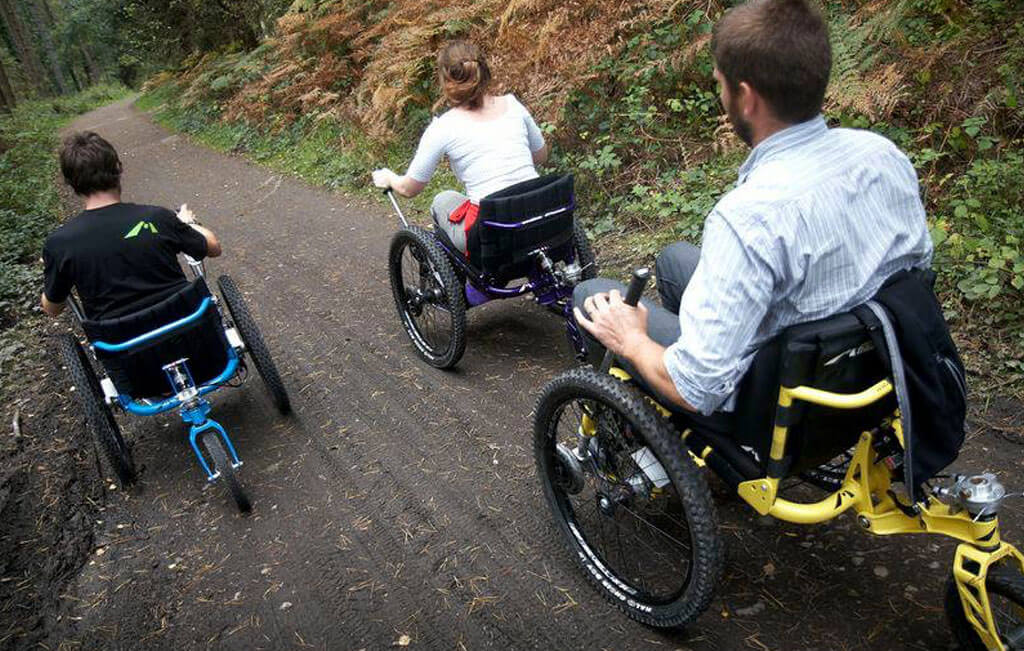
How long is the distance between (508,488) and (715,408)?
5.09 feet

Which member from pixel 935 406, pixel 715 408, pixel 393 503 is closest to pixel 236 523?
pixel 393 503

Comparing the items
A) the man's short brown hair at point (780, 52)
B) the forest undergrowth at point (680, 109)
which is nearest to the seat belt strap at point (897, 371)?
the man's short brown hair at point (780, 52)

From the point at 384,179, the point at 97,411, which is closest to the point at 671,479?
the point at 384,179

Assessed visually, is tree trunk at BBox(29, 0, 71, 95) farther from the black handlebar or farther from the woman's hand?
the black handlebar

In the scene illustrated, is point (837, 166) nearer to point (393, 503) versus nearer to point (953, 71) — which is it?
point (393, 503)

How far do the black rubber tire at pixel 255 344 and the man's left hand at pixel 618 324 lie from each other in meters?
2.34

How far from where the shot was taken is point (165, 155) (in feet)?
42.8

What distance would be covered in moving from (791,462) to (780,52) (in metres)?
1.12

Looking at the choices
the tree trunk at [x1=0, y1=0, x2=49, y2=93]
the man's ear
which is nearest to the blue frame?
the man's ear

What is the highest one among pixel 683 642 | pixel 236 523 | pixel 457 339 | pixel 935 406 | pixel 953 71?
pixel 953 71

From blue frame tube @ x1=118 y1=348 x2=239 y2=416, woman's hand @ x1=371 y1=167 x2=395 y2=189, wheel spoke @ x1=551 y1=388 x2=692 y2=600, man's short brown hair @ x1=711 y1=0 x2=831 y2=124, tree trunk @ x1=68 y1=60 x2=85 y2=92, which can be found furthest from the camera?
tree trunk @ x1=68 y1=60 x2=85 y2=92

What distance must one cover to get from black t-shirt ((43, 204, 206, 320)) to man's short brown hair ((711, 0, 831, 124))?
9.38 ft

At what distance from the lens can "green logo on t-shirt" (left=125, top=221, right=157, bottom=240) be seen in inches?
129

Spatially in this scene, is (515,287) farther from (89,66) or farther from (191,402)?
(89,66)
